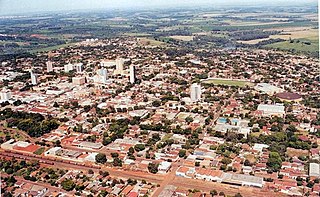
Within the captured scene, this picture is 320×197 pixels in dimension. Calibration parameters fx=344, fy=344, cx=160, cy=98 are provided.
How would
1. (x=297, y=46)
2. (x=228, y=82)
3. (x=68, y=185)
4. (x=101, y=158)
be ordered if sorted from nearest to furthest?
(x=68, y=185) < (x=101, y=158) < (x=228, y=82) < (x=297, y=46)

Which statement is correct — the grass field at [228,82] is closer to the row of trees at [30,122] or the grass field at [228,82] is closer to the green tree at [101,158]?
the row of trees at [30,122]

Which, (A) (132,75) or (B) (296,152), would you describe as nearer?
(B) (296,152)

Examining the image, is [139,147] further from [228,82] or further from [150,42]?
[150,42]

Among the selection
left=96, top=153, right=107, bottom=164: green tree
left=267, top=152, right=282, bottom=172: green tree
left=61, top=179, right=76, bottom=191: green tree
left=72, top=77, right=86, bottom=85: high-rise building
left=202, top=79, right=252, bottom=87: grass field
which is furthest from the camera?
left=72, top=77, right=86, bottom=85: high-rise building

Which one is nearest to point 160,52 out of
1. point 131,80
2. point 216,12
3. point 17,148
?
point 131,80

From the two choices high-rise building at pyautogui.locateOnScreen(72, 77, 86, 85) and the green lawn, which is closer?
high-rise building at pyautogui.locateOnScreen(72, 77, 86, 85)

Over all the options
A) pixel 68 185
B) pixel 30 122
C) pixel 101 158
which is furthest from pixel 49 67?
pixel 68 185

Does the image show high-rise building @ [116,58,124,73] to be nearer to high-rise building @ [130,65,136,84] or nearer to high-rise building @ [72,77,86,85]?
high-rise building @ [130,65,136,84]

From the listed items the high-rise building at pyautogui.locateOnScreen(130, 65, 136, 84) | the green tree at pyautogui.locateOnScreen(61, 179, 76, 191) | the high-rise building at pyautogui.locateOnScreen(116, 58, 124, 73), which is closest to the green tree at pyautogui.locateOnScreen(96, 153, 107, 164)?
the green tree at pyautogui.locateOnScreen(61, 179, 76, 191)

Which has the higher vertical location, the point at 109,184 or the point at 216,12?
the point at 216,12

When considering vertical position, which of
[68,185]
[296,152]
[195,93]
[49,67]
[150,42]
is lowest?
[296,152]

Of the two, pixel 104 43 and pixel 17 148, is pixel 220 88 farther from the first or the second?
pixel 104 43
